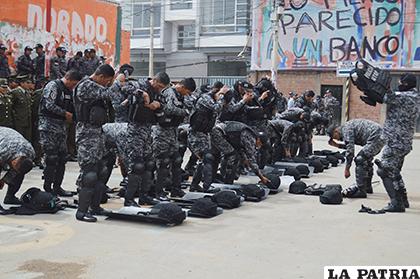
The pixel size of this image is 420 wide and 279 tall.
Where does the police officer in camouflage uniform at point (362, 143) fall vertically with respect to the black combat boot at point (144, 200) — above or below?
above

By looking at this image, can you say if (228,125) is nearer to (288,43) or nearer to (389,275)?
(389,275)

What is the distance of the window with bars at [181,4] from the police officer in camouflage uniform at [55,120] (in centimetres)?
3611

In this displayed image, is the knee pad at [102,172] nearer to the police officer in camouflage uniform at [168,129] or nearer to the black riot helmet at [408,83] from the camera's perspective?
the police officer in camouflage uniform at [168,129]

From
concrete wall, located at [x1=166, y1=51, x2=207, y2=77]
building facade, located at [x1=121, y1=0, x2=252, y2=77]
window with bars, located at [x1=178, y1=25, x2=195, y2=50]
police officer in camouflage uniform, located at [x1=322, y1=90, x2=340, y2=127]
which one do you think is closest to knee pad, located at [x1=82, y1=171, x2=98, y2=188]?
police officer in camouflage uniform, located at [x1=322, y1=90, x2=340, y2=127]

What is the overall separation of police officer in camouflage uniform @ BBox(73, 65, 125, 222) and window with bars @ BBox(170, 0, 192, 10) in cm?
3718

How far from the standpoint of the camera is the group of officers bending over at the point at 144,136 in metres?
7.13

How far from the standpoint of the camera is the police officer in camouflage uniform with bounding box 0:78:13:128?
36.4 ft

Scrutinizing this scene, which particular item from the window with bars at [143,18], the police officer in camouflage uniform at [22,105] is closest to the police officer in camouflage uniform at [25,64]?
the police officer in camouflage uniform at [22,105]

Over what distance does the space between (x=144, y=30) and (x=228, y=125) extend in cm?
3729

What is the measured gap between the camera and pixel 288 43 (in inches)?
1187

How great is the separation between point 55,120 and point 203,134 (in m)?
2.37

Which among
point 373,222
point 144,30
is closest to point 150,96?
point 373,222

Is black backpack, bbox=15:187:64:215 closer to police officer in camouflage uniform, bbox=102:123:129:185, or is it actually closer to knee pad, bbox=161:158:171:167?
police officer in camouflage uniform, bbox=102:123:129:185

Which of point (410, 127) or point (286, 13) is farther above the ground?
point (286, 13)
